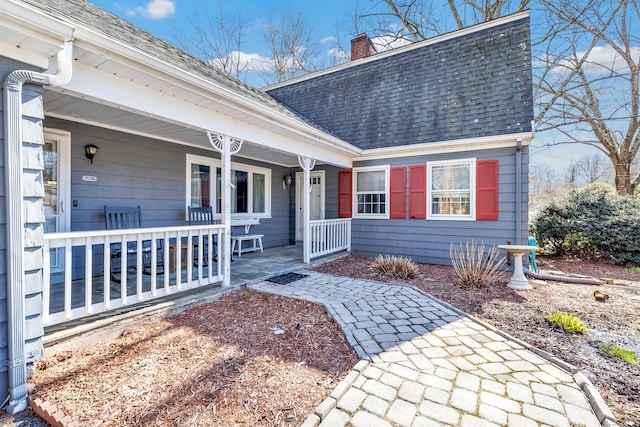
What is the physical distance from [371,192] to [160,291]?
17.3 feet

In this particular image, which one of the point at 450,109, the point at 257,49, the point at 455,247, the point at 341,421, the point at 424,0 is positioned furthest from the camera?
the point at 257,49

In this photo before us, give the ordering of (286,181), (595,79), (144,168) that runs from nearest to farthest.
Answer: (144,168)
(286,181)
(595,79)

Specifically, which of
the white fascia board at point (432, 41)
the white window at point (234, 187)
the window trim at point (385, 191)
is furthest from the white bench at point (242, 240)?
the white fascia board at point (432, 41)

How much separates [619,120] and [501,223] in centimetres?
957

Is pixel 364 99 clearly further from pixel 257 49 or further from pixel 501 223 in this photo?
pixel 257 49

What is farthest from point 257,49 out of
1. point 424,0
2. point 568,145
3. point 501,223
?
point 568,145

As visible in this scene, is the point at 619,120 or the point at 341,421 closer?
the point at 341,421

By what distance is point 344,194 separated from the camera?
7.80 meters

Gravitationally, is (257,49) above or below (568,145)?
above

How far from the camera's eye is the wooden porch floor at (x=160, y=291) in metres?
2.81

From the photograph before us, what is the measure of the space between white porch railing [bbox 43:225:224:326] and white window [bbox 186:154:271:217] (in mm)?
1208

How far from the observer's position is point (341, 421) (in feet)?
5.98

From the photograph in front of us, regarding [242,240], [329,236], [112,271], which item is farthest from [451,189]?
[112,271]

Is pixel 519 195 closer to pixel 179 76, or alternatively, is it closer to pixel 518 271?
pixel 518 271
